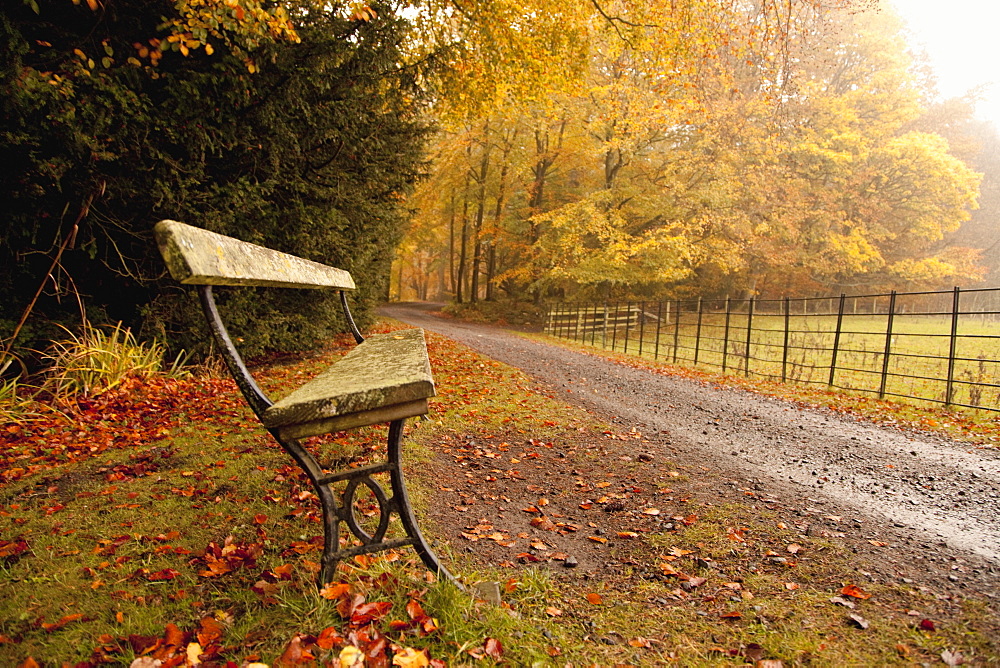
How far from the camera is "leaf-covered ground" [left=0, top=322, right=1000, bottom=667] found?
152 cm

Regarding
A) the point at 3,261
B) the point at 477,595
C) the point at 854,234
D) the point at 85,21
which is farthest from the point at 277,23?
the point at 854,234

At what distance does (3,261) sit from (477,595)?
4940 millimetres

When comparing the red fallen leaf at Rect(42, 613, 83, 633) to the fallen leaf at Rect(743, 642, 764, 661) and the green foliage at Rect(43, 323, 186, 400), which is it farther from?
the green foliage at Rect(43, 323, 186, 400)

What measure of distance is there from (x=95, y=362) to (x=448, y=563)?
404 centimetres

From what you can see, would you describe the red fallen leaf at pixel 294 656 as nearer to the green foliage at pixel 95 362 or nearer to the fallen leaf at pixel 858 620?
the fallen leaf at pixel 858 620

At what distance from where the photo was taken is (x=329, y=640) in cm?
144

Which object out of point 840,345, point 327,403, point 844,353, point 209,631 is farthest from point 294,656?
point 840,345

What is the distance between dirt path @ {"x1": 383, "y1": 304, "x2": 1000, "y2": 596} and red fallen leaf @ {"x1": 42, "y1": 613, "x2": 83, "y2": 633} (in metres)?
3.13

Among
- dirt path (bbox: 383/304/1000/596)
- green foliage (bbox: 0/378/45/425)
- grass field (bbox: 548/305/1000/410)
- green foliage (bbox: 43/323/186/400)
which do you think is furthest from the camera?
grass field (bbox: 548/305/1000/410)

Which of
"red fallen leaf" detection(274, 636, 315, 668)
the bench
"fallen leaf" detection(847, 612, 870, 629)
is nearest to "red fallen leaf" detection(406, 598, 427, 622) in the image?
the bench

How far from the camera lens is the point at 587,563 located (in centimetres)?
218

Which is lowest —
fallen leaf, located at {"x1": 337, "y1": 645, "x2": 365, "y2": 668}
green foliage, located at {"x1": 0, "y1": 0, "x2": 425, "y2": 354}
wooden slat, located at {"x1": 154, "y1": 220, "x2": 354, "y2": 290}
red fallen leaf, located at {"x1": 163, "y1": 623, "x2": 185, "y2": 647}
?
red fallen leaf, located at {"x1": 163, "y1": 623, "x2": 185, "y2": 647}

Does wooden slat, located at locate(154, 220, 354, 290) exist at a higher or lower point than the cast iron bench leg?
higher

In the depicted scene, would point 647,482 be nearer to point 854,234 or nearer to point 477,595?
point 477,595
